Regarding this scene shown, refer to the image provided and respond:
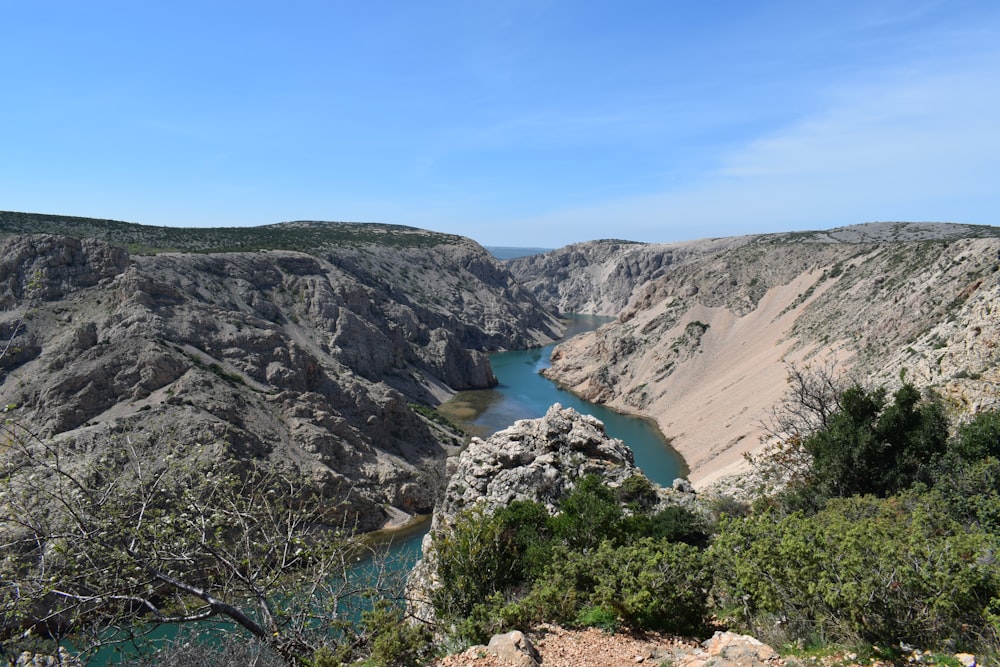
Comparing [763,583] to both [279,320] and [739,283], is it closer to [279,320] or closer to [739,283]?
[279,320]

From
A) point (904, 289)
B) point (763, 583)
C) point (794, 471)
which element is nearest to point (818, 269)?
point (904, 289)

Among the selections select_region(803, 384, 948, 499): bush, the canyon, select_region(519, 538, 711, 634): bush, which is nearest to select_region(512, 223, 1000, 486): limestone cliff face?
the canyon

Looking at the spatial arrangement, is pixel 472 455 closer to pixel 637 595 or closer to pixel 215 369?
pixel 637 595

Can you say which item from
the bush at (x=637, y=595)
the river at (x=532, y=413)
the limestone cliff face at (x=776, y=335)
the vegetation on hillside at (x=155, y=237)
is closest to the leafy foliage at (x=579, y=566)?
the bush at (x=637, y=595)

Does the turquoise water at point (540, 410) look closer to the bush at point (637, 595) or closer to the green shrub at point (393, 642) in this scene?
the bush at point (637, 595)

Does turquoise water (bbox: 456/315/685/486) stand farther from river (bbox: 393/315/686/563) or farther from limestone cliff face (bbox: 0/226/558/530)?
limestone cliff face (bbox: 0/226/558/530)

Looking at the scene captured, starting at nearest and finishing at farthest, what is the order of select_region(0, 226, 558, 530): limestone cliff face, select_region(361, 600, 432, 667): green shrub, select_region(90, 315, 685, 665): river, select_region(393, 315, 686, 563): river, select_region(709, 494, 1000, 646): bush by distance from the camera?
select_region(709, 494, 1000, 646): bush < select_region(361, 600, 432, 667): green shrub < select_region(0, 226, 558, 530): limestone cliff face < select_region(90, 315, 685, 665): river < select_region(393, 315, 686, 563): river

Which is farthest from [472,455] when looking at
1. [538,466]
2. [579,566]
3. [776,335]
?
[776,335]
